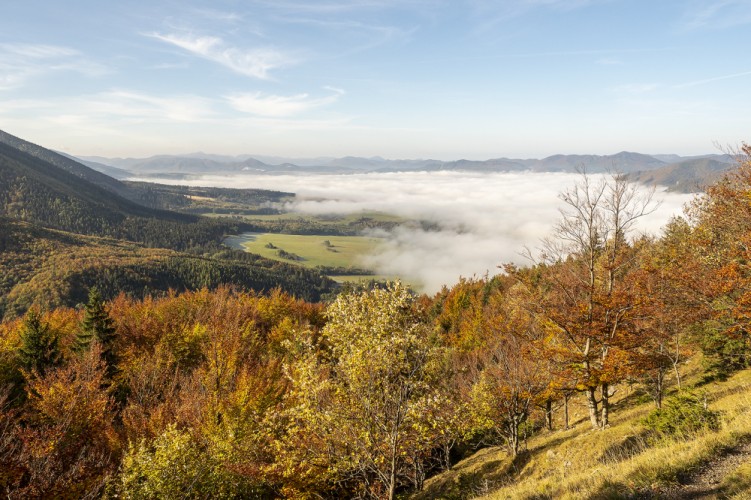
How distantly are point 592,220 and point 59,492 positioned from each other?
2998 centimetres

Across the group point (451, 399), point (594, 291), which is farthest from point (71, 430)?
point (594, 291)

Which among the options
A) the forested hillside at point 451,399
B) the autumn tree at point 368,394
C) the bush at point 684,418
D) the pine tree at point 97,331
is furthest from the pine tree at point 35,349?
the bush at point 684,418

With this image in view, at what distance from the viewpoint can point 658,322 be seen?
85.4 ft

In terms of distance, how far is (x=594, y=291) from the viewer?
70.0ft

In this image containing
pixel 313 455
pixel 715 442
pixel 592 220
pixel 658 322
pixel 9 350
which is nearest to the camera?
pixel 715 442

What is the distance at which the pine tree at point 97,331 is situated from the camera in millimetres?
43688

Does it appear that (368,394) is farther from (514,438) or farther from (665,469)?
(514,438)

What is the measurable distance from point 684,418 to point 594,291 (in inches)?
297

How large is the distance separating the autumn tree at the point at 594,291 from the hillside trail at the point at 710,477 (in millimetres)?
8214

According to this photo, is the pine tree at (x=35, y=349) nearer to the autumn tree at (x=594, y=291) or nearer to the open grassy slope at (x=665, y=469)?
the open grassy slope at (x=665, y=469)

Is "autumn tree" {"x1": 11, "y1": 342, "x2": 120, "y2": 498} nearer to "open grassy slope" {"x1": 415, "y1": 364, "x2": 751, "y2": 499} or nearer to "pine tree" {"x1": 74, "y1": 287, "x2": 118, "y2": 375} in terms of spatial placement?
"pine tree" {"x1": 74, "y1": 287, "x2": 118, "y2": 375}

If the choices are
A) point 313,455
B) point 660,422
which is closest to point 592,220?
point 660,422

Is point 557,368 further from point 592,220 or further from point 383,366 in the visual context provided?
point 383,366

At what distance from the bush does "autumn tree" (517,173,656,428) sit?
3.25m
